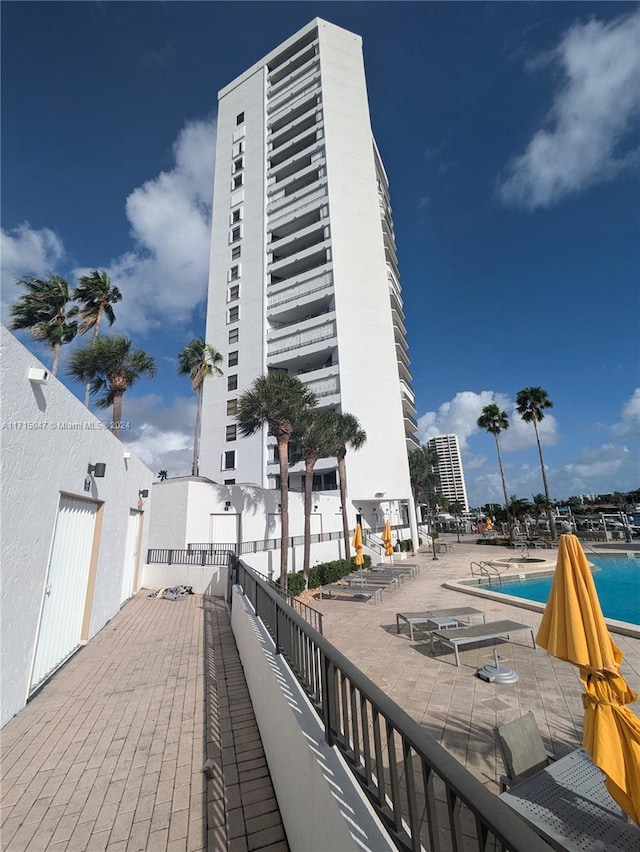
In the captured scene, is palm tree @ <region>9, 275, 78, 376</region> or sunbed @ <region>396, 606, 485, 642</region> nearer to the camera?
sunbed @ <region>396, 606, 485, 642</region>

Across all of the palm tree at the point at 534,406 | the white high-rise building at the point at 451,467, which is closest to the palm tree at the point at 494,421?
the palm tree at the point at 534,406

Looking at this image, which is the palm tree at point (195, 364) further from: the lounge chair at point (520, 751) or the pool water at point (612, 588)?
the lounge chair at point (520, 751)

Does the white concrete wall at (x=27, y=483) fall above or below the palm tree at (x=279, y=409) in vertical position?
below

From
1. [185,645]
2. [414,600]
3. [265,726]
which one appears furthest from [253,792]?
[414,600]

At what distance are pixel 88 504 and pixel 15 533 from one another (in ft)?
10.4

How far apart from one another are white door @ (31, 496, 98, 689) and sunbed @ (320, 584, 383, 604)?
8.99 m

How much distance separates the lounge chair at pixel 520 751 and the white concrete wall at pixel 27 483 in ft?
18.8

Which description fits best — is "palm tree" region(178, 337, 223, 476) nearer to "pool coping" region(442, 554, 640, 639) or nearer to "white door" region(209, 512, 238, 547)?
"white door" region(209, 512, 238, 547)

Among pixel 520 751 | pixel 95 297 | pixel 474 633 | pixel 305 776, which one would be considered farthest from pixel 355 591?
pixel 95 297

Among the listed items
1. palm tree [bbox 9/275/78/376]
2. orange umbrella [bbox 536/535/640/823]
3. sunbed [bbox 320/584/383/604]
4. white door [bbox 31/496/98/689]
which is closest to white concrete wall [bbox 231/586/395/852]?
orange umbrella [bbox 536/535/640/823]

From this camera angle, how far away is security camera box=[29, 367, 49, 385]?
4.95 meters

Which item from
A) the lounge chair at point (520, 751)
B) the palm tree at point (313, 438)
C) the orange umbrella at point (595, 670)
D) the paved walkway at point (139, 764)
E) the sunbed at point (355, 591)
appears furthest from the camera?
the palm tree at point (313, 438)

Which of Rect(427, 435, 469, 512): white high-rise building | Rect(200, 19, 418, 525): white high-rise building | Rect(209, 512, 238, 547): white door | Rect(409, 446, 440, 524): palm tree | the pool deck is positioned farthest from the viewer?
Rect(427, 435, 469, 512): white high-rise building

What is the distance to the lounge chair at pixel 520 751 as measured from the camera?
10.4ft
